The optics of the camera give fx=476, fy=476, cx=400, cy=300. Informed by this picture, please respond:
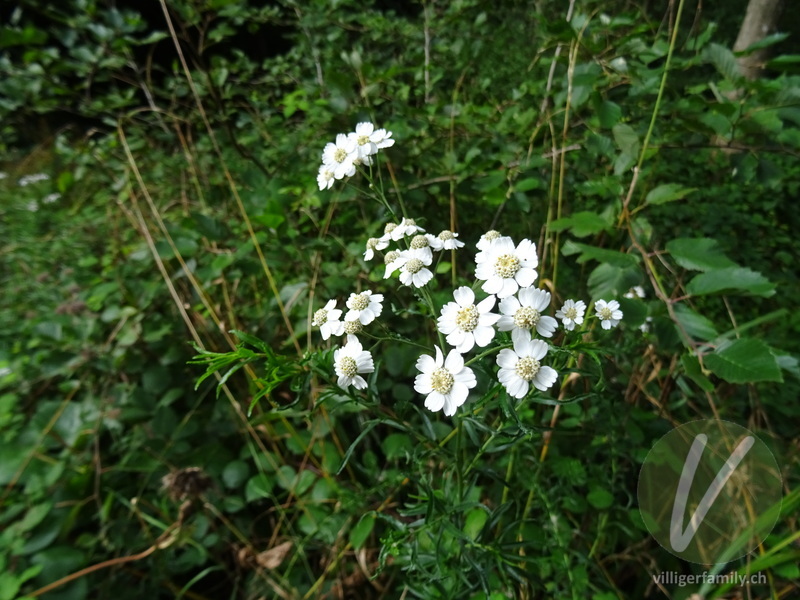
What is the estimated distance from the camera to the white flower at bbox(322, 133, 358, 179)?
34.7 inches

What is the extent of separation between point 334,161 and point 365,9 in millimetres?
1612

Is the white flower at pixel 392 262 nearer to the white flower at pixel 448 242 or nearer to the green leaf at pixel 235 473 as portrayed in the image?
the white flower at pixel 448 242

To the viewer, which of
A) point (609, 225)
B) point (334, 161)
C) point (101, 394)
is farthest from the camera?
point (101, 394)

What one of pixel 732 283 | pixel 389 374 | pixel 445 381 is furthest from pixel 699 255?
pixel 389 374

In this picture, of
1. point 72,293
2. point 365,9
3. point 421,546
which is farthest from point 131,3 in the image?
point 421,546

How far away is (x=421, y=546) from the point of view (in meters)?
1.00

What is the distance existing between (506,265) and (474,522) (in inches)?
22.5

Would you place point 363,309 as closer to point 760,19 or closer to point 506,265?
point 506,265

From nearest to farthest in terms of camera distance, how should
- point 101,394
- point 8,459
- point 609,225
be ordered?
point 609,225 → point 8,459 → point 101,394

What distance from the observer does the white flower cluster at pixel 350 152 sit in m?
0.88

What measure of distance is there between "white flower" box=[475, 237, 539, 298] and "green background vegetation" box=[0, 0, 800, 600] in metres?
0.20

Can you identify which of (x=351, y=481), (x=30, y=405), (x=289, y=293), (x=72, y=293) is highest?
(x=289, y=293)

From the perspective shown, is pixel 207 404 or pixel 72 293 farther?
pixel 72 293

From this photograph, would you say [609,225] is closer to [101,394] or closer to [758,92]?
[758,92]
